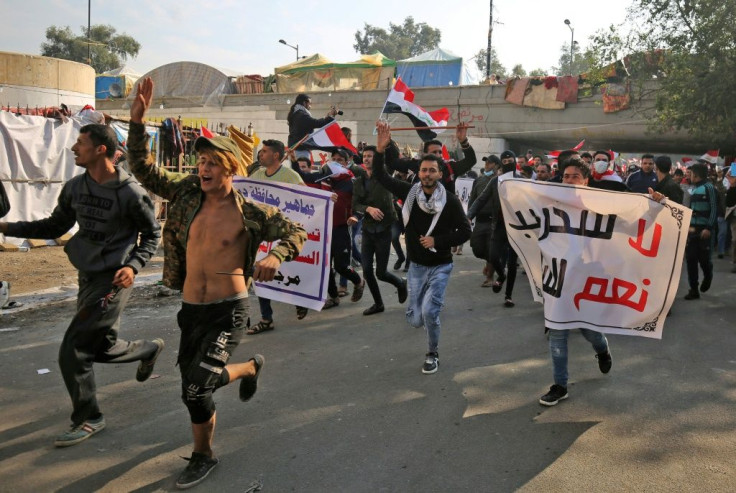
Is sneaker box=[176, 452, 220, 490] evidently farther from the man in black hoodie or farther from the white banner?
the white banner

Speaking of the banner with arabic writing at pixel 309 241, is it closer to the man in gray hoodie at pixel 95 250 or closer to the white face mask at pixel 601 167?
the man in gray hoodie at pixel 95 250

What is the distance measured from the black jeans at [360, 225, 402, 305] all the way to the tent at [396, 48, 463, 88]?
1028 inches

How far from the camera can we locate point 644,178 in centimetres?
954

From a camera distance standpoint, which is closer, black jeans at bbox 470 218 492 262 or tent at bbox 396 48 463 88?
black jeans at bbox 470 218 492 262

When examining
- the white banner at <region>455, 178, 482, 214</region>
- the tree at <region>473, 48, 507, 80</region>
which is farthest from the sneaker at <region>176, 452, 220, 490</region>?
the tree at <region>473, 48, 507, 80</region>

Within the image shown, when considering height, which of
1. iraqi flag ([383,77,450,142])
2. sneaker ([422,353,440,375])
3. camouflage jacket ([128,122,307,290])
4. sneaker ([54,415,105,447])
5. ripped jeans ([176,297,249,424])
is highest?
iraqi flag ([383,77,450,142])

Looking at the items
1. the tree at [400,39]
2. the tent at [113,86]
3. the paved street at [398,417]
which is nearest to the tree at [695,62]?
the paved street at [398,417]

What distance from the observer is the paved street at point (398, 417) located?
3.67m

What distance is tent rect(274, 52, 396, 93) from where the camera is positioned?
3145 cm

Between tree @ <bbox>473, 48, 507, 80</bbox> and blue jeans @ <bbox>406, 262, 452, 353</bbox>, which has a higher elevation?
tree @ <bbox>473, 48, 507, 80</bbox>

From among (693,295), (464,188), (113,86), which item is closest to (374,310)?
(693,295)

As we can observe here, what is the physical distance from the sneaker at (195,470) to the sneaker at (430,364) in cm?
221

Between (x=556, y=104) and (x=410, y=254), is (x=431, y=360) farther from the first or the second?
(x=556, y=104)

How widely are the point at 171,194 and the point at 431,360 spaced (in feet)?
8.69
